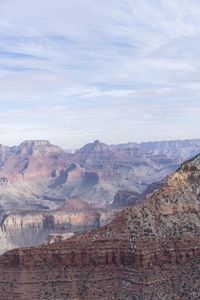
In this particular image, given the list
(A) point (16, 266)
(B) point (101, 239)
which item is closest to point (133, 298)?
(B) point (101, 239)

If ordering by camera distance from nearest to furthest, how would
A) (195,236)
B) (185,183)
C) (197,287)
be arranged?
(197,287) → (195,236) → (185,183)

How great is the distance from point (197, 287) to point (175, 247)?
6.08 m

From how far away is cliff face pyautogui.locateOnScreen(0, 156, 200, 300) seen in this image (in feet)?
269

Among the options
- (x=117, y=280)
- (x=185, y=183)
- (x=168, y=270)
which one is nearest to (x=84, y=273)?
(x=117, y=280)

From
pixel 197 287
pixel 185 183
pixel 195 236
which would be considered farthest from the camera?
pixel 185 183

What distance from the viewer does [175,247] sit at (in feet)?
274

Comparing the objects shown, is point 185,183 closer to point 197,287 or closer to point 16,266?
point 197,287

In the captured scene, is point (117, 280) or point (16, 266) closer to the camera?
point (117, 280)

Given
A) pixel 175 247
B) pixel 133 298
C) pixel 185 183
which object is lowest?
pixel 133 298

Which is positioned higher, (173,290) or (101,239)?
(101,239)

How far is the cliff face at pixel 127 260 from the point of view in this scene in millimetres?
81938

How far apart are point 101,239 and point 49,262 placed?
25.1 feet

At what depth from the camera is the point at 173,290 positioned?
264 feet

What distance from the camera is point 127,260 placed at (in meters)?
83.9
